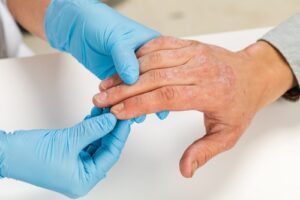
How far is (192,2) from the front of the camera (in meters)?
1.80

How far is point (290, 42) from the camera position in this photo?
79cm

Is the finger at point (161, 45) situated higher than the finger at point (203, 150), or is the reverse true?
the finger at point (161, 45)

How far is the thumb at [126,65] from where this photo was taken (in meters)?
0.65

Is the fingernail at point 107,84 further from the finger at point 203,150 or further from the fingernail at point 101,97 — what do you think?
the finger at point 203,150

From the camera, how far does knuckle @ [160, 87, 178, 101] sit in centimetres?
A: 65

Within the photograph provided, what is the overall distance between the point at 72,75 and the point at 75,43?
0.08m

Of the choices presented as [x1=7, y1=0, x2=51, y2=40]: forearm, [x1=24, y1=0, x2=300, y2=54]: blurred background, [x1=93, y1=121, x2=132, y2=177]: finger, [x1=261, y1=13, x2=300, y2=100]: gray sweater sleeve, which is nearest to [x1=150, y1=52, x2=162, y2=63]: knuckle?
[x1=93, y1=121, x2=132, y2=177]: finger

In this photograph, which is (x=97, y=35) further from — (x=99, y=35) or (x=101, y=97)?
(x=101, y=97)

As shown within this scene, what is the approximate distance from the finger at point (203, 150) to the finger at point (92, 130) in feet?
0.41

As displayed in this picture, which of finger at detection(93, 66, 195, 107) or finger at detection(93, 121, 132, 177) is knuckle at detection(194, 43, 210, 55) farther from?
finger at detection(93, 121, 132, 177)

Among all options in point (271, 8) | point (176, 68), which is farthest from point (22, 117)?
point (271, 8)

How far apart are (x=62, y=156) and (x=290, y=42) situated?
48 cm

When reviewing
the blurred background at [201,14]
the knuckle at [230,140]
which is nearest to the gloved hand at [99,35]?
the knuckle at [230,140]

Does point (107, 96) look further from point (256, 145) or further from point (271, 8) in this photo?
point (271, 8)
